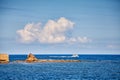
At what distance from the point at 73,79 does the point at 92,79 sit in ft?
14.3

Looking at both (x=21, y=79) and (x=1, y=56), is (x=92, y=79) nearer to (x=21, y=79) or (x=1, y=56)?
(x=21, y=79)

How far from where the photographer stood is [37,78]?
78062mm

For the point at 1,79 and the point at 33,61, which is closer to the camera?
the point at 1,79

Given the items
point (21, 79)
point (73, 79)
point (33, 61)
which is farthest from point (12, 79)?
point (33, 61)

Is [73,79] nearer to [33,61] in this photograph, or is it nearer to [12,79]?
[12,79]

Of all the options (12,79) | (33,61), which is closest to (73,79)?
(12,79)

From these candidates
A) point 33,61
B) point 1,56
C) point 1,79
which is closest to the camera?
point 1,79

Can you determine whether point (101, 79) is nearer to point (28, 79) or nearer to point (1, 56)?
point (28, 79)

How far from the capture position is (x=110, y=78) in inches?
3056

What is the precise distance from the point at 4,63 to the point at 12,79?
6143 cm

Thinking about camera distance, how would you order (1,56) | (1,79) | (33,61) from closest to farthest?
1. (1,79)
2. (1,56)
3. (33,61)

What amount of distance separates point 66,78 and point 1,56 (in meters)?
58.0

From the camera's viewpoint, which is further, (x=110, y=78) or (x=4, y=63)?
(x=4, y=63)

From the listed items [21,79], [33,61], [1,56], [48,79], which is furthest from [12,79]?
[33,61]
